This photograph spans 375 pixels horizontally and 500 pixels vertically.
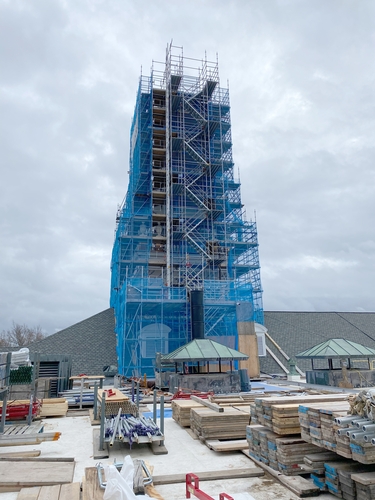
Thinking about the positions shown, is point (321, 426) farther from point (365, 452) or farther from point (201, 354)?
point (201, 354)

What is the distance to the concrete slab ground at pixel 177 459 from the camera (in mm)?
7176

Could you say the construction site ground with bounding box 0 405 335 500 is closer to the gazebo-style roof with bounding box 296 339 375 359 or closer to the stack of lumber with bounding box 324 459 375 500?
the stack of lumber with bounding box 324 459 375 500

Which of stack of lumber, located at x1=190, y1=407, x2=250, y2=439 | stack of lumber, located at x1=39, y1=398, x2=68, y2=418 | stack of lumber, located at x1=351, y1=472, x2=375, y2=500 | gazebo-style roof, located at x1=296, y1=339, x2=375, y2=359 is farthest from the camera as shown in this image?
gazebo-style roof, located at x1=296, y1=339, x2=375, y2=359

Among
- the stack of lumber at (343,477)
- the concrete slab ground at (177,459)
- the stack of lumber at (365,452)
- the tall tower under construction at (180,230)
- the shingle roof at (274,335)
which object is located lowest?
the concrete slab ground at (177,459)

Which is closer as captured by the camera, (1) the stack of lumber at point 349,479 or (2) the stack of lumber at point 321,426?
(1) the stack of lumber at point 349,479

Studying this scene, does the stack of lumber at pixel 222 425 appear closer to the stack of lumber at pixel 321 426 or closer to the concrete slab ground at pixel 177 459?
→ the concrete slab ground at pixel 177 459

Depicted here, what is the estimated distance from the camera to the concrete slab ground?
718 centimetres

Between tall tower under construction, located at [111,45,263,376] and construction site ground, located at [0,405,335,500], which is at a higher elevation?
tall tower under construction, located at [111,45,263,376]

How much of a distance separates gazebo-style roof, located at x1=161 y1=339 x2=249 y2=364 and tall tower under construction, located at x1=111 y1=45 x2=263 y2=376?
23.3 ft

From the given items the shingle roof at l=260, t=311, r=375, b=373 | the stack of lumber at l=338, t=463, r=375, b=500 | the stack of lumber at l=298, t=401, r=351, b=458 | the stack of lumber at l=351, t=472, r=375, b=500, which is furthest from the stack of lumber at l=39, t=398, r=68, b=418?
the shingle roof at l=260, t=311, r=375, b=373

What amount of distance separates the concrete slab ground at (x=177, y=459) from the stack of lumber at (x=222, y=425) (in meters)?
0.40

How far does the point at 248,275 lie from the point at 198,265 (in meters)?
6.95

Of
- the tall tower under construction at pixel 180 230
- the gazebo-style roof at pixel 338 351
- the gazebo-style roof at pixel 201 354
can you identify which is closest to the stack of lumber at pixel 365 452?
the gazebo-style roof at pixel 201 354

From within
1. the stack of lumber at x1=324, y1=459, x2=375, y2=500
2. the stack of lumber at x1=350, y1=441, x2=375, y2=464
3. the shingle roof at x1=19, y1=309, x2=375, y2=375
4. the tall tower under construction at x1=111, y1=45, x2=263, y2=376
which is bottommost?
the stack of lumber at x1=324, y1=459, x2=375, y2=500
